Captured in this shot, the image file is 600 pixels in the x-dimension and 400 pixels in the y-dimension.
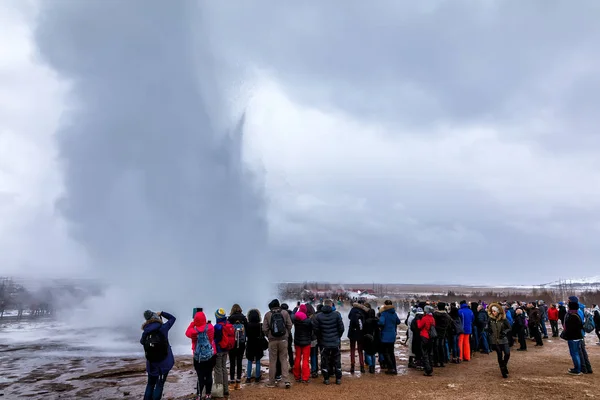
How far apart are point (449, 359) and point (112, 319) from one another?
98.3ft

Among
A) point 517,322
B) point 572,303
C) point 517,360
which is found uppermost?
point 572,303

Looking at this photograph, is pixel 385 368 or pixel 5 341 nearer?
pixel 385 368

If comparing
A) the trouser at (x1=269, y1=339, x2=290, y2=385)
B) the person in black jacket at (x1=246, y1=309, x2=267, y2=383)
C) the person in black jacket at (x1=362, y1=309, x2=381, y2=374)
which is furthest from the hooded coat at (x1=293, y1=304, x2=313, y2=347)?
the person in black jacket at (x1=362, y1=309, x2=381, y2=374)

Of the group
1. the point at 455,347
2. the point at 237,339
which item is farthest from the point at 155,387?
the point at 455,347

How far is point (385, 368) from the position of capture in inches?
500

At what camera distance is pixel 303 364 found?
35.8ft

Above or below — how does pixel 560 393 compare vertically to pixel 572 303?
below

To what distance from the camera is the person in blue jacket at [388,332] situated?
1170 centimetres

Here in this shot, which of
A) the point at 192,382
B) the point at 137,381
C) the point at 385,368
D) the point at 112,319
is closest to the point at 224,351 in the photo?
the point at 192,382

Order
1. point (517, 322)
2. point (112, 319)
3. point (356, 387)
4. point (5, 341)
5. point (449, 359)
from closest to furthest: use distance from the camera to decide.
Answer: point (356, 387) < point (449, 359) < point (517, 322) < point (5, 341) < point (112, 319)

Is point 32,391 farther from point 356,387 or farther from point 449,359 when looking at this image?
point 449,359

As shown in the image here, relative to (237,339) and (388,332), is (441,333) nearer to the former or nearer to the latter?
(388,332)

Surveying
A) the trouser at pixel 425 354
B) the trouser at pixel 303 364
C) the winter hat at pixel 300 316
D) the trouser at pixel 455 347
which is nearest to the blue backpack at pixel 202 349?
the winter hat at pixel 300 316

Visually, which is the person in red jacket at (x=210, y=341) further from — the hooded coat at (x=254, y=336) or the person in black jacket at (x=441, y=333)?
the person in black jacket at (x=441, y=333)
